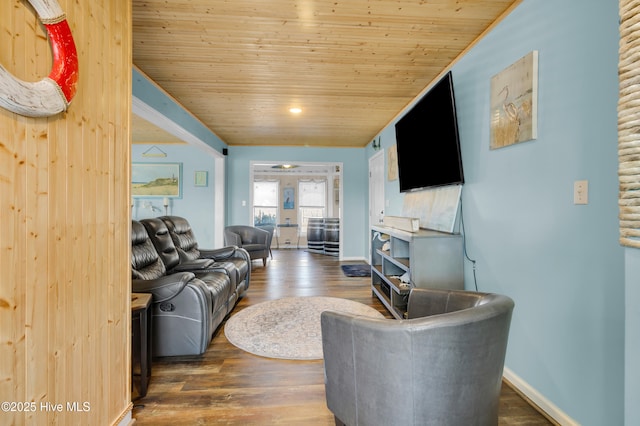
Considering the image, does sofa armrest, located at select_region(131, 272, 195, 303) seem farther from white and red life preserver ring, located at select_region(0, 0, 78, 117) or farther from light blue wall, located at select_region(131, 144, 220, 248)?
light blue wall, located at select_region(131, 144, 220, 248)

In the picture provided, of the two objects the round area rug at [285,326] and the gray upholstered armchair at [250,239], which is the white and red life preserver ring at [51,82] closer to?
the round area rug at [285,326]

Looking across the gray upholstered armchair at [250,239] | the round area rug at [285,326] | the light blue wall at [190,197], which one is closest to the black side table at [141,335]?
the round area rug at [285,326]

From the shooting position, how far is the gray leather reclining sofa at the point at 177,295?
79.7 inches

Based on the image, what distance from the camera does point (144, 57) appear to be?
96.1 inches

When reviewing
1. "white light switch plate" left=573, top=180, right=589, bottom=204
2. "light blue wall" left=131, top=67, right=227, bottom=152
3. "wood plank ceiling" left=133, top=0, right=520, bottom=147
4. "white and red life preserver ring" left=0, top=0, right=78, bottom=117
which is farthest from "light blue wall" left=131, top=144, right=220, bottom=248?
"white light switch plate" left=573, top=180, right=589, bottom=204

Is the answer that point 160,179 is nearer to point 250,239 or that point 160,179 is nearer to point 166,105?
point 250,239

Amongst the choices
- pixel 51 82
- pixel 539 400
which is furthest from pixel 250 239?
pixel 539 400

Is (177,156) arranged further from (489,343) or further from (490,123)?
(489,343)

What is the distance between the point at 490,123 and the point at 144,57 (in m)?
2.90

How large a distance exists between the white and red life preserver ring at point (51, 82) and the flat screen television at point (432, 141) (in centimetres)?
231

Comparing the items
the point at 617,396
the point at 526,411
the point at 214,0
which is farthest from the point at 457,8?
the point at 526,411

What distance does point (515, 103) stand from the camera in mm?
1714

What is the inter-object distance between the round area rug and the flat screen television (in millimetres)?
1496

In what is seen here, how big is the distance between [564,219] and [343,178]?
4.77 m
